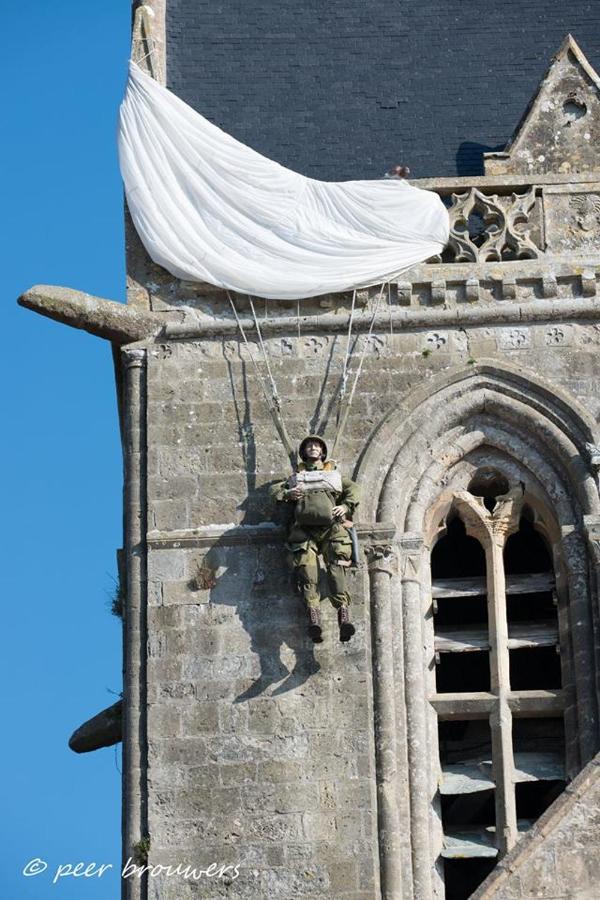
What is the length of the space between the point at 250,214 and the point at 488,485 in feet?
8.63

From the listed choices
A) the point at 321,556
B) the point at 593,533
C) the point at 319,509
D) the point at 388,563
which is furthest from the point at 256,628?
the point at 593,533

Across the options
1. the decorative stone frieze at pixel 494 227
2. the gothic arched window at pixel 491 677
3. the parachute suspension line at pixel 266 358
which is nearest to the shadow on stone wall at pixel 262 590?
the parachute suspension line at pixel 266 358

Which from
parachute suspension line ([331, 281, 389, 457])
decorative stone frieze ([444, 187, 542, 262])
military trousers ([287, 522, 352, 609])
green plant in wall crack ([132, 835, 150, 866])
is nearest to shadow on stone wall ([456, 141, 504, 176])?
decorative stone frieze ([444, 187, 542, 262])

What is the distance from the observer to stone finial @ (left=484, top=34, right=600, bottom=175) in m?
23.1

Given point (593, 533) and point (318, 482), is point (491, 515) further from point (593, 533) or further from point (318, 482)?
point (318, 482)

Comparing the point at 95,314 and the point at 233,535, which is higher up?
the point at 95,314

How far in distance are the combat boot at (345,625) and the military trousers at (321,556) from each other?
49mm

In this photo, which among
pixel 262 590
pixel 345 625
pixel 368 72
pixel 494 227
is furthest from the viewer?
pixel 368 72

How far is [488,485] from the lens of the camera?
22.2 m

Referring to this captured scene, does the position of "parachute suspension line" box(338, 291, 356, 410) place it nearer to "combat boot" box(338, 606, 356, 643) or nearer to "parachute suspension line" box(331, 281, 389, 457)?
"parachute suspension line" box(331, 281, 389, 457)

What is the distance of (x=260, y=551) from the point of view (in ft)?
70.2

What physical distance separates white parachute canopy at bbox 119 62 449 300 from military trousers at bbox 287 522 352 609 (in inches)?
78.4

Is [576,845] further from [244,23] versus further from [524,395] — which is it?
[244,23]

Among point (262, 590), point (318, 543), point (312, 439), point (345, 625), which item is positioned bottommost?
point (345, 625)
